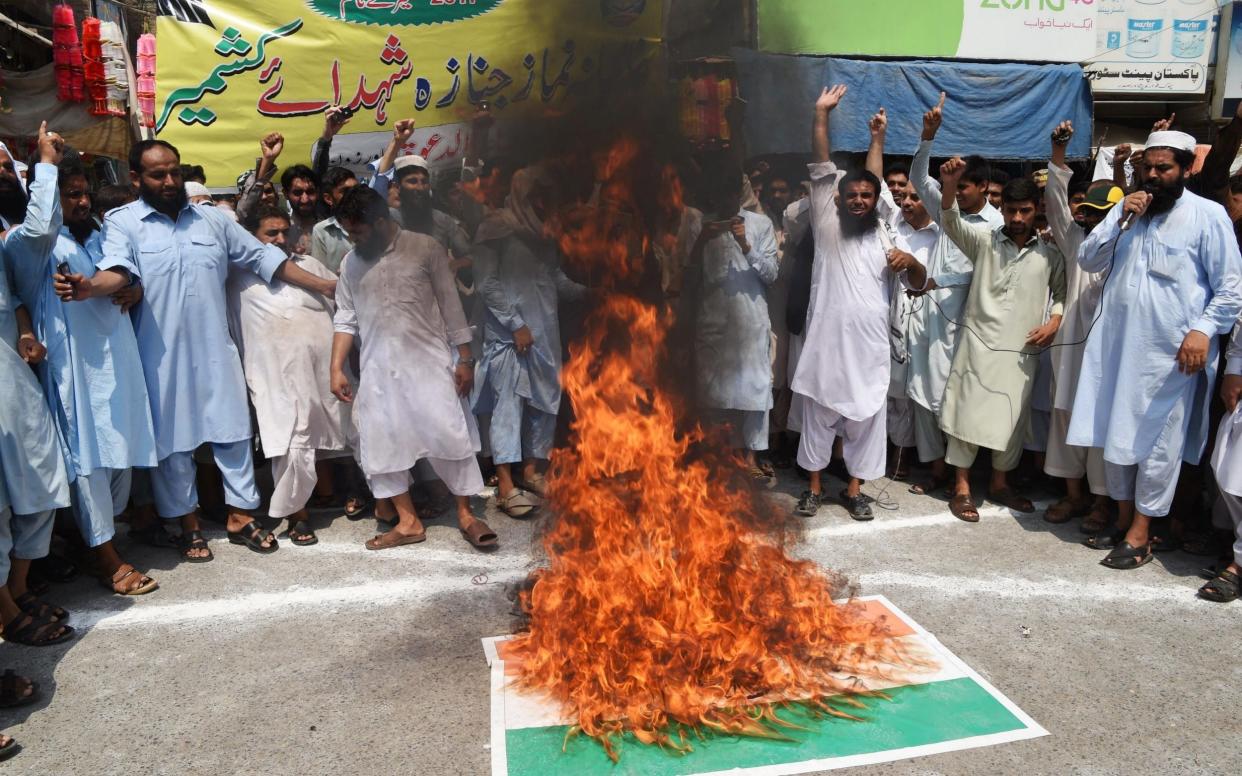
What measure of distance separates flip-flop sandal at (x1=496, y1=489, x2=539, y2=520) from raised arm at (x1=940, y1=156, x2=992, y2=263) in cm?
347

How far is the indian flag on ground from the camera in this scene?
2.97m

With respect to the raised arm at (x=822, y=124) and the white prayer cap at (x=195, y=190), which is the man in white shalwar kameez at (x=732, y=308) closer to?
the raised arm at (x=822, y=124)

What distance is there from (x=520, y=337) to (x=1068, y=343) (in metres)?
3.67

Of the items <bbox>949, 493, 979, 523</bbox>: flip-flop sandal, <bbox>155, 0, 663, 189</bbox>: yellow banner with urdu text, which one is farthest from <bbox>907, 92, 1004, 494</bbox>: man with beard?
<bbox>155, 0, 663, 189</bbox>: yellow banner with urdu text

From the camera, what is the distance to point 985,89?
35.6 feet

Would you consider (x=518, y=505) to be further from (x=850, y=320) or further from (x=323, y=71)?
(x=323, y=71)

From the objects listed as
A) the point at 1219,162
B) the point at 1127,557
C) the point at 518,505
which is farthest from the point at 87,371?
the point at 1219,162

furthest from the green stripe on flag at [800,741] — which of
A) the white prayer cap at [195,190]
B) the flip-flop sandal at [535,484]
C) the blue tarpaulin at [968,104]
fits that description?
the blue tarpaulin at [968,104]

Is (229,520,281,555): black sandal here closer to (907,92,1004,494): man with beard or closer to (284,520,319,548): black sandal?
(284,520,319,548): black sandal

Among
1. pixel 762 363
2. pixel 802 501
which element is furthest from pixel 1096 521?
pixel 762 363

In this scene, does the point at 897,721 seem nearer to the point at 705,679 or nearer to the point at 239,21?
the point at 705,679

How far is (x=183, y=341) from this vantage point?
497 cm

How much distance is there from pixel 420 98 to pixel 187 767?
22.6 feet

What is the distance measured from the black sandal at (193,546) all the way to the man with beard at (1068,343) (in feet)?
17.6
